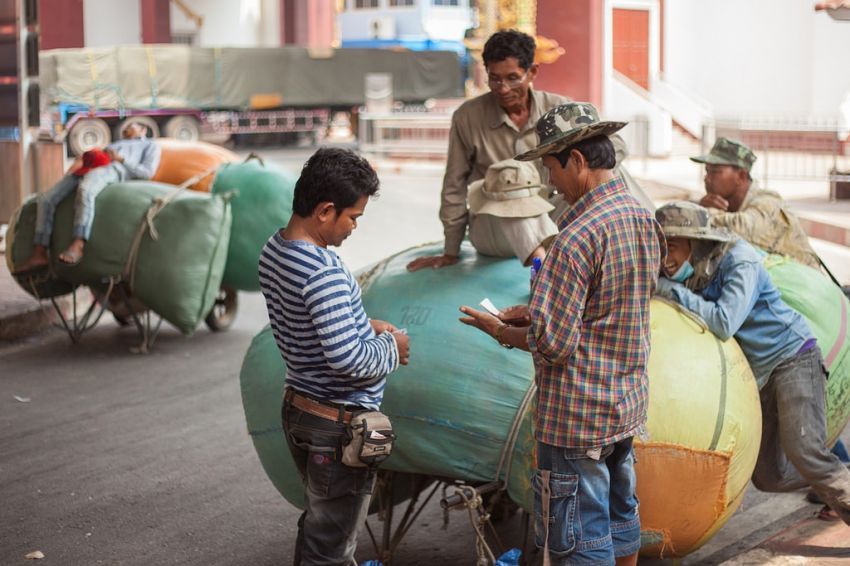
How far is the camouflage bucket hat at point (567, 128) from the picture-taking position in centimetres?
380

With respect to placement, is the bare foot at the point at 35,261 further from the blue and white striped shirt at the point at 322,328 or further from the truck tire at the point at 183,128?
the truck tire at the point at 183,128

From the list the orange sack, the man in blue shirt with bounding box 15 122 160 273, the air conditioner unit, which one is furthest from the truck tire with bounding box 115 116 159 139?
Answer: the man in blue shirt with bounding box 15 122 160 273

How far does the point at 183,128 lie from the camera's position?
30984mm

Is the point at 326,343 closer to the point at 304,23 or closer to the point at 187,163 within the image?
the point at 187,163

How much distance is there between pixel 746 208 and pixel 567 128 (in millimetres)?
3085

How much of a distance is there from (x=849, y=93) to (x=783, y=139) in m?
1.61

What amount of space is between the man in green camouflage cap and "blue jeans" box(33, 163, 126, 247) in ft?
15.8

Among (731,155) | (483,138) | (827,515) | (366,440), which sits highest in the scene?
(483,138)

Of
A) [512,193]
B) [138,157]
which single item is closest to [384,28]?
[138,157]

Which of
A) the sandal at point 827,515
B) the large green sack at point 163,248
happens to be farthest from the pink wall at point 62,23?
the sandal at point 827,515

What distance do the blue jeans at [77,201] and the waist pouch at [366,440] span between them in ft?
19.6

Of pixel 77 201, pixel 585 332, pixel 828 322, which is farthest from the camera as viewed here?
pixel 77 201

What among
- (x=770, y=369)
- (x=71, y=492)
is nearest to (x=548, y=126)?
(x=770, y=369)

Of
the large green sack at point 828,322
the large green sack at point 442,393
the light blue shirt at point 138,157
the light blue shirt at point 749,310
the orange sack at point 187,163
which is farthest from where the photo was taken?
the orange sack at point 187,163
